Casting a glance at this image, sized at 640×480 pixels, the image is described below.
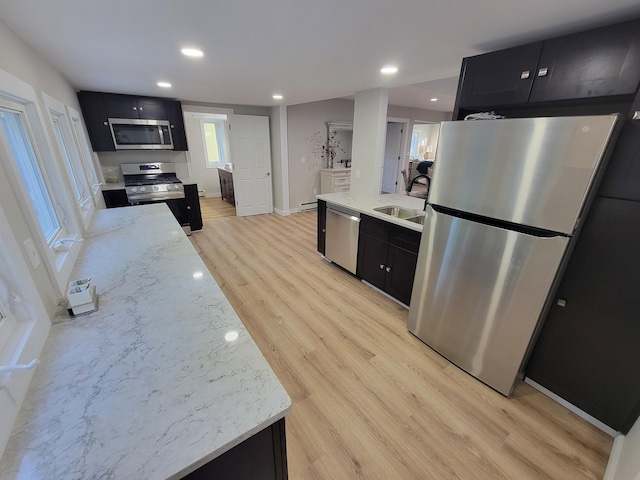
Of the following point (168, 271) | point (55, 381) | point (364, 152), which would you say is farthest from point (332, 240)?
point (55, 381)

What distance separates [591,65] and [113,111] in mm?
5118

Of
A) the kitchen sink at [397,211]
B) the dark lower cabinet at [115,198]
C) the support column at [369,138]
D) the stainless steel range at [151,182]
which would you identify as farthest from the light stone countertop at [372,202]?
the dark lower cabinet at [115,198]

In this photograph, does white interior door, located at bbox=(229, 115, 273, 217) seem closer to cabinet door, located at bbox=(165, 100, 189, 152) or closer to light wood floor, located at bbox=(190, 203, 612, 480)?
cabinet door, located at bbox=(165, 100, 189, 152)

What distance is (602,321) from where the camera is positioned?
1.43m

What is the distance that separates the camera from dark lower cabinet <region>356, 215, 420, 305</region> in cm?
235

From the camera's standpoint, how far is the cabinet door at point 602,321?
132 cm

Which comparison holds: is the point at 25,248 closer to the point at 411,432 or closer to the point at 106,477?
the point at 106,477

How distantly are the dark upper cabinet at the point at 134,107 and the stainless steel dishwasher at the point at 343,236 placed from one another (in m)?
3.26

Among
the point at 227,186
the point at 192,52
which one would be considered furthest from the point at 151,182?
the point at 192,52

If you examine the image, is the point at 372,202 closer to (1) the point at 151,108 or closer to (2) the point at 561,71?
(2) the point at 561,71

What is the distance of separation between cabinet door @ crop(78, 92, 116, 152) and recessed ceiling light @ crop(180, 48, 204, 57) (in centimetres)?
264

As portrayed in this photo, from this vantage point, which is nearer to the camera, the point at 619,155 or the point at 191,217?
the point at 619,155

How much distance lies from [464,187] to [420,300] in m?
0.93

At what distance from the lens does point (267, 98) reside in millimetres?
4121
